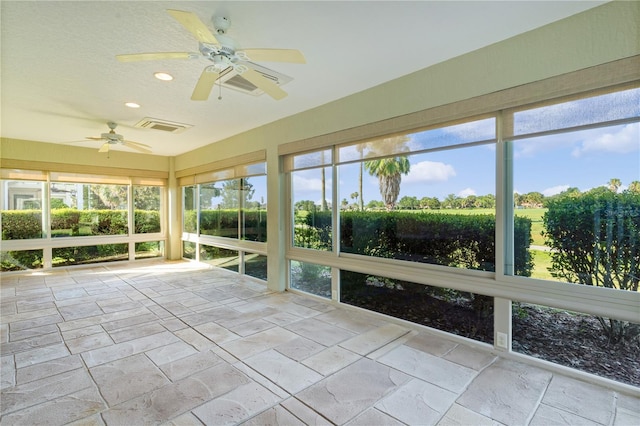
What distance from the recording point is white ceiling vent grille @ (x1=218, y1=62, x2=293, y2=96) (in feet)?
9.50

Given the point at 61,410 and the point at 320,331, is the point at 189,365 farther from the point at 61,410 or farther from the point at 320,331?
the point at 320,331

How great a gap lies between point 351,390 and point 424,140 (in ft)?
7.76

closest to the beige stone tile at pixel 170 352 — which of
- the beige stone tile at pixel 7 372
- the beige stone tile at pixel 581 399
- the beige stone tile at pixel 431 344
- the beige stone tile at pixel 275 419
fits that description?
the beige stone tile at pixel 7 372

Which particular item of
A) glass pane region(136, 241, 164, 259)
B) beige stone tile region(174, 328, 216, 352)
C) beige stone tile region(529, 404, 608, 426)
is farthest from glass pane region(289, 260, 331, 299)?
glass pane region(136, 241, 164, 259)

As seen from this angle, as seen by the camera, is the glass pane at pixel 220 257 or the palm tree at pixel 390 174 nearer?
the palm tree at pixel 390 174

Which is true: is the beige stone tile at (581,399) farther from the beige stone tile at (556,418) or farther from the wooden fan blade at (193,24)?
the wooden fan blade at (193,24)

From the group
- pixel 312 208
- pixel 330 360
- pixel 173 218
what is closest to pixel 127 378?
pixel 330 360

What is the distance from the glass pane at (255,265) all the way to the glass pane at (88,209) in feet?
11.8

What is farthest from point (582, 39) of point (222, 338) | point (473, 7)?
point (222, 338)

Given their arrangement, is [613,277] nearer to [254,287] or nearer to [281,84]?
[281,84]

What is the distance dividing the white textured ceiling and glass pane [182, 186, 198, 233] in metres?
3.45

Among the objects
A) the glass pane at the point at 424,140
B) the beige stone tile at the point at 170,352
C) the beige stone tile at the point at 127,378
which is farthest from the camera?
the glass pane at the point at 424,140

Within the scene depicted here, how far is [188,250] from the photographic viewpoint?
24.9 ft

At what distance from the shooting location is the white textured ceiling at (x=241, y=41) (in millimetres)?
2094
